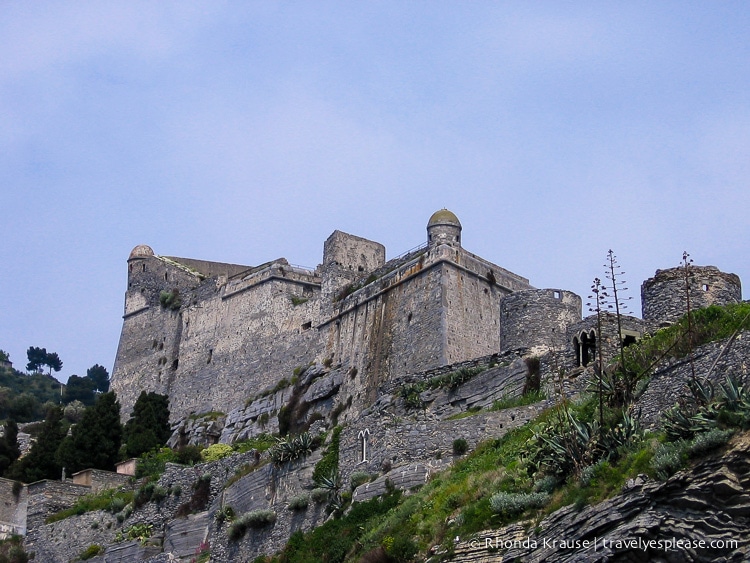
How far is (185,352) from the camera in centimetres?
5897

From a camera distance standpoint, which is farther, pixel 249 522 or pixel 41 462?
pixel 41 462

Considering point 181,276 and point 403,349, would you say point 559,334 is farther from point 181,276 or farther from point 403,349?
point 181,276

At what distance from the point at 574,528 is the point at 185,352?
39.3 meters

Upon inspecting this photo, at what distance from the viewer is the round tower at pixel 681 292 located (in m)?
31.2

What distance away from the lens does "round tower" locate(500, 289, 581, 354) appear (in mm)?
36938

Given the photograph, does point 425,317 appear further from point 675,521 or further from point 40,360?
point 40,360

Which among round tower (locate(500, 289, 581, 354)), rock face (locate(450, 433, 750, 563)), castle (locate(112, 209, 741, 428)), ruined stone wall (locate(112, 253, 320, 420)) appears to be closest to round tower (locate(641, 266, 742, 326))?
castle (locate(112, 209, 741, 428))

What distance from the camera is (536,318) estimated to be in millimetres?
37375

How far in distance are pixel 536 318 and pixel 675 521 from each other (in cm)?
1800

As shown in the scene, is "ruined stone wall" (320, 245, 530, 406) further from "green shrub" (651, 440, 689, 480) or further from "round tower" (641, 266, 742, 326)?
"green shrub" (651, 440, 689, 480)

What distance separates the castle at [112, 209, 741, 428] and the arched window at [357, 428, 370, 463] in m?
5.11

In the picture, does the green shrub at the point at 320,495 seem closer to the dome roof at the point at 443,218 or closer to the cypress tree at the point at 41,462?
the dome roof at the point at 443,218

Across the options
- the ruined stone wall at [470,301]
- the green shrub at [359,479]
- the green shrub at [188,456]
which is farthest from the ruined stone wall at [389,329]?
the green shrub at [359,479]

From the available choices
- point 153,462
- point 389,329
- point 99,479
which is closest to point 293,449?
point 389,329
